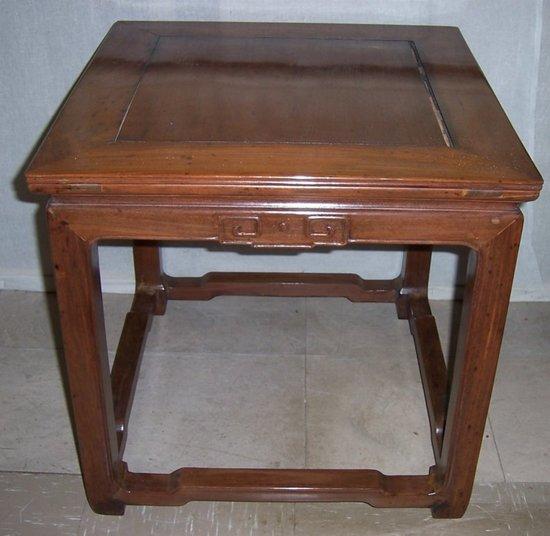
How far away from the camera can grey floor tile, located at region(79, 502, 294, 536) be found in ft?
4.07

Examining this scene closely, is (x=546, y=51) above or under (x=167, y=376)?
above

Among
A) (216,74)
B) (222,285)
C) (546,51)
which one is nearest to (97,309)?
(216,74)

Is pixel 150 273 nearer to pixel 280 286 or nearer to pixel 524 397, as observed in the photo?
pixel 280 286

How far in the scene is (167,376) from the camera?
60.5 inches

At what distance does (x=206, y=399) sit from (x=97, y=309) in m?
0.48

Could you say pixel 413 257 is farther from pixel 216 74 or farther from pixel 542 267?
pixel 216 74

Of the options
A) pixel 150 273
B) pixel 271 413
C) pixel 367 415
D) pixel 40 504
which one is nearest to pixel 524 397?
pixel 367 415

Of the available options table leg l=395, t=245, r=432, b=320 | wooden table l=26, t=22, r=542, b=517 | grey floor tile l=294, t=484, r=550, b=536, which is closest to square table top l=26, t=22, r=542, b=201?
wooden table l=26, t=22, r=542, b=517

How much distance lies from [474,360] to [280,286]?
641 mm

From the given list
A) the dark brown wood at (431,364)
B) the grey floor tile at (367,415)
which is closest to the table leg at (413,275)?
the dark brown wood at (431,364)

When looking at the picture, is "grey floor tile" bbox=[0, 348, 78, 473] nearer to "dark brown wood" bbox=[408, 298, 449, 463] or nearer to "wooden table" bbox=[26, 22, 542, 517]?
"wooden table" bbox=[26, 22, 542, 517]

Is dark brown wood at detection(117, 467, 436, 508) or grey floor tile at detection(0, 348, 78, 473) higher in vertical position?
dark brown wood at detection(117, 467, 436, 508)

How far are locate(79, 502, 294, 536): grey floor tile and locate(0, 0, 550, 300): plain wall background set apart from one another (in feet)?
1.99

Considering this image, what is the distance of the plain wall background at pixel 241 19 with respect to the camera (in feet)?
4.62
